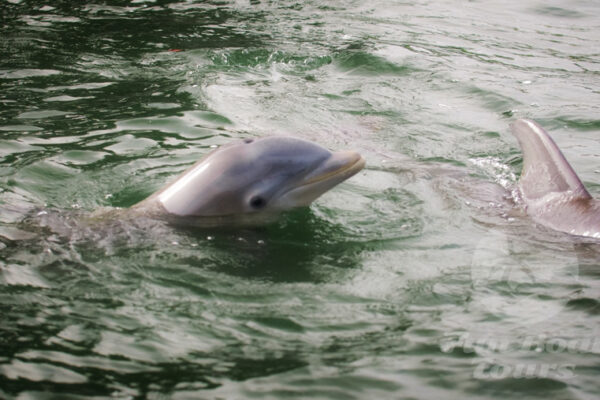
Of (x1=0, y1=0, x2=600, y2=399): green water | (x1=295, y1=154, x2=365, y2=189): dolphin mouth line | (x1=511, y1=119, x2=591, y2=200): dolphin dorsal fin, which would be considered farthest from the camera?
(x1=511, y1=119, x2=591, y2=200): dolphin dorsal fin

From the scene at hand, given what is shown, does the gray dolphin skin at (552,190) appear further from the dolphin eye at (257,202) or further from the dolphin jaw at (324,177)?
the dolphin eye at (257,202)

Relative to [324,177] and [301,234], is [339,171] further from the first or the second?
[301,234]

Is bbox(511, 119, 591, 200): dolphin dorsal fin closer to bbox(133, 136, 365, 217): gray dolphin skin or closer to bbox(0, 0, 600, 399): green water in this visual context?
bbox(0, 0, 600, 399): green water

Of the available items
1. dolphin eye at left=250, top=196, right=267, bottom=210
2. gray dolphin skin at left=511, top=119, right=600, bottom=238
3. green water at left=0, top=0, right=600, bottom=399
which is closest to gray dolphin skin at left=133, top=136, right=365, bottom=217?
dolphin eye at left=250, top=196, right=267, bottom=210

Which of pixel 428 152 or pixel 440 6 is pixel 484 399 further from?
pixel 440 6

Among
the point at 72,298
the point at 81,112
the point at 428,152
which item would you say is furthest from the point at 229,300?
the point at 81,112

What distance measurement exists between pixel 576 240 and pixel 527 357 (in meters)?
1.84

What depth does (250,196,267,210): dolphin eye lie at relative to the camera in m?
5.71

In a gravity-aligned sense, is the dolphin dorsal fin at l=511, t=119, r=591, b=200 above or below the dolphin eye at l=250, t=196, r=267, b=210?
above

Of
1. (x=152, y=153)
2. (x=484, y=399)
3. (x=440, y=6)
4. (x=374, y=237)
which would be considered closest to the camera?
(x=484, y=399)

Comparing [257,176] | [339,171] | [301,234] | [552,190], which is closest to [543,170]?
[552,190]

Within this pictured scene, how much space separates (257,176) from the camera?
5.69 metres

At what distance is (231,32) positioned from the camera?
487 inches

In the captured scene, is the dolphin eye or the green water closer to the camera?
the green water
